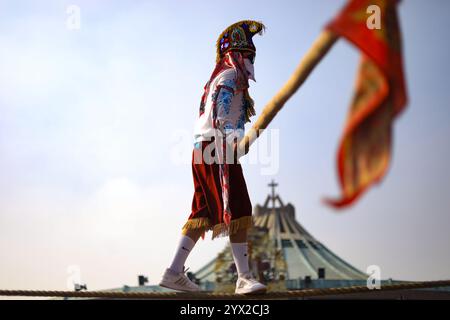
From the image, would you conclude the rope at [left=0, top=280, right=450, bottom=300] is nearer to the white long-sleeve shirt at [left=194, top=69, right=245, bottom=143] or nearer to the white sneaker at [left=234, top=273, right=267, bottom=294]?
the white sneaker at [left=234, top=273, right=267, bottom=294]

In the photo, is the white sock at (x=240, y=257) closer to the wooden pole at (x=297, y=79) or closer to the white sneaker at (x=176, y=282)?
the white sneaker at (x=176, y=282)

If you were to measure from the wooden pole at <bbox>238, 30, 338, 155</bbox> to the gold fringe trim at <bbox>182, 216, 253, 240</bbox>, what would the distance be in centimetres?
84

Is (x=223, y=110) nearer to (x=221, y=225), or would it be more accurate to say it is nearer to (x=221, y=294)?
(x=221, y=225)

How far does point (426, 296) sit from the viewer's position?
20.3 meters

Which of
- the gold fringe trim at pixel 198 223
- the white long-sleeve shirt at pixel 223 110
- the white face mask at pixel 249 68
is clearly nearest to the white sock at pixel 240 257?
the gold fringe trim at pixel 198 223

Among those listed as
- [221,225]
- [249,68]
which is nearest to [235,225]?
[221,225]

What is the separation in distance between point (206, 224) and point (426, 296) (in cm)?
1804

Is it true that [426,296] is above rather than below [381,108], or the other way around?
below

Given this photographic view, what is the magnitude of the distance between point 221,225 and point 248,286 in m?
0.48

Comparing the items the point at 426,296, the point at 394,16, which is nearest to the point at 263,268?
the point at 426,296

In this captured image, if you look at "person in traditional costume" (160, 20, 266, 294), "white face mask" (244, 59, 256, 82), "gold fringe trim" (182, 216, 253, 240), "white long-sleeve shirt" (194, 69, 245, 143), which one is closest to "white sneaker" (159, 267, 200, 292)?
"person in traditional costume" (160, 20, 266, 294)
